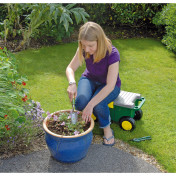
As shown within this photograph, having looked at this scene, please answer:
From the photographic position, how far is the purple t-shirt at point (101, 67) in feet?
8.79

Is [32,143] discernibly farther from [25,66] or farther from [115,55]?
[25,66]

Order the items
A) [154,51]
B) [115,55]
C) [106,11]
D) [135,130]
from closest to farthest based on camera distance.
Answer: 1. [115,55]
2. [135,130]
3. [154,51]
4. [106,11]

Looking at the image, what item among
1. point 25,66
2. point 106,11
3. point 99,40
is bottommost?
point 25,66

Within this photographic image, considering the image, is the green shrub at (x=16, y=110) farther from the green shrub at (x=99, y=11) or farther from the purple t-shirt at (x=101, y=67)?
the green shrub at (x=99, y=11)

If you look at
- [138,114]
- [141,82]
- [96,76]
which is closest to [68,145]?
[96,76]

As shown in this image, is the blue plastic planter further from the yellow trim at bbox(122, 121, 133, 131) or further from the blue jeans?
the yellow trim at bbox(122, 121, 133, 131)

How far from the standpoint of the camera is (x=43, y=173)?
7.88ft

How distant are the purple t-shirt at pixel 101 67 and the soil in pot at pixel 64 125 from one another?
0.54 m

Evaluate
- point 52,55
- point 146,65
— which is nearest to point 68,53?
point 52,55

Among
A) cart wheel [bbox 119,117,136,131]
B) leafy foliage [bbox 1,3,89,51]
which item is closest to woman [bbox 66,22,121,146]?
cart wheel [bbox 119,117,136,131]

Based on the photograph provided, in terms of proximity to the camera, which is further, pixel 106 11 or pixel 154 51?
pixel 106 11

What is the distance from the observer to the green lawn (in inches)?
118

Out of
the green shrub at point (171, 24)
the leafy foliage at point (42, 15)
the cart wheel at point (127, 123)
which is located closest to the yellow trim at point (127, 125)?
the cart wheel at point (127, 123)

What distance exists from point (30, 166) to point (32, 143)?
0.34m
